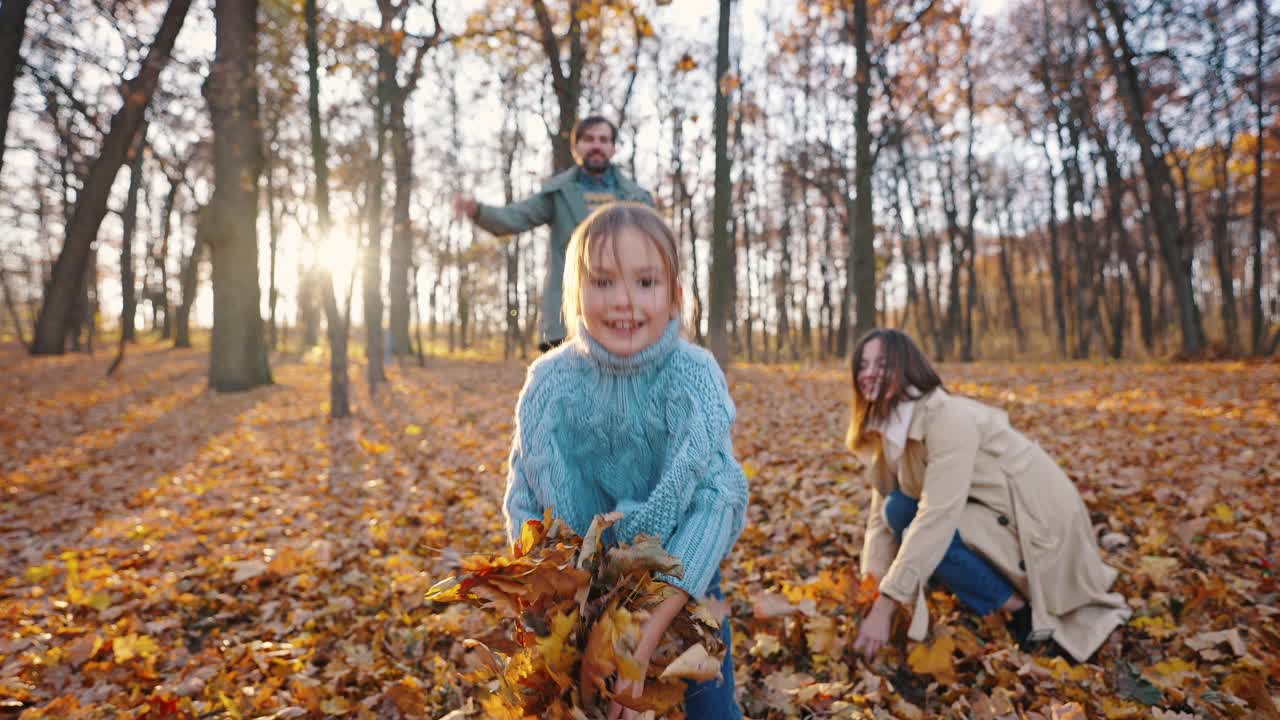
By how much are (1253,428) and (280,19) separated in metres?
15.0

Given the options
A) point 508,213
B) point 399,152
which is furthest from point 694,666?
point 399,152

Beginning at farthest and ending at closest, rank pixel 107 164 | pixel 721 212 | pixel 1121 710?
1. pixel 721 212
2. pixel 107 164
3. pixel 1121 710

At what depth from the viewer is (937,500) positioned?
2.58m

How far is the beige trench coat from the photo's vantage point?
254 cm

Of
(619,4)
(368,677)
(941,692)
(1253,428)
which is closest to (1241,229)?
(1253,428)

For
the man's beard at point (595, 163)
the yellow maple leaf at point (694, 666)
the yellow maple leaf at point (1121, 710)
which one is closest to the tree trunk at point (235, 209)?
the man's beard at point (595, 163)

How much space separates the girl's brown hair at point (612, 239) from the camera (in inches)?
57.7

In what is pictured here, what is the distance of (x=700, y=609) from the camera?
1.26 metres

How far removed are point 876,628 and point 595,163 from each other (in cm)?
273

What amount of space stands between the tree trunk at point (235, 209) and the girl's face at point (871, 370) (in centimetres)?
1096

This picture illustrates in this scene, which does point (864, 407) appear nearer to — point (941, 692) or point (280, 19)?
point (941, 692)

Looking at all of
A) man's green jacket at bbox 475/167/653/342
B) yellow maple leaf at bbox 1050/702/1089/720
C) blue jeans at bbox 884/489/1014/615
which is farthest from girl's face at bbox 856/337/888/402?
man's green jacket at bbox 475/167/653/342

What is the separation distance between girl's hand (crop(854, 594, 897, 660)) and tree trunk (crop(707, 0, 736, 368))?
22.9 feet

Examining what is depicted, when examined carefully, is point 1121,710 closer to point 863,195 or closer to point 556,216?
point 556,216
